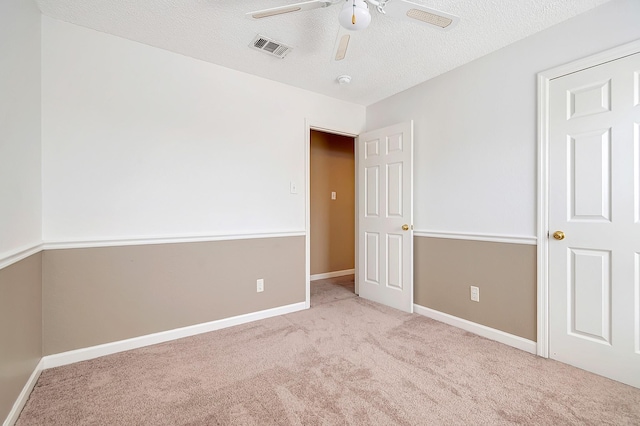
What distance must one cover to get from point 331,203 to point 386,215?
5.03ft

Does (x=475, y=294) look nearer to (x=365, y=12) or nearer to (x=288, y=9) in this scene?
(x=365, y=12)

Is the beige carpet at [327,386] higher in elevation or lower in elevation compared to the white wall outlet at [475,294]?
lower

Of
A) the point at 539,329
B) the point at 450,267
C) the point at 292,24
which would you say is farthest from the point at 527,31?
the point at 539,329

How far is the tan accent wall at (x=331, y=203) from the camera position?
14.7ft

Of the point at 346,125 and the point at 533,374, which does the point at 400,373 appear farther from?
the point at 346,125

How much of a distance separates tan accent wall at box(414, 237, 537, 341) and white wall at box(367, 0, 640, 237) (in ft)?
0.55

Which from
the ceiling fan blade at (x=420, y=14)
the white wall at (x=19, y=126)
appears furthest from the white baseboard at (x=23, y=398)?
the ceiling fan blade at (x=420, y=14)

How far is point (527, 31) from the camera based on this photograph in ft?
6.91

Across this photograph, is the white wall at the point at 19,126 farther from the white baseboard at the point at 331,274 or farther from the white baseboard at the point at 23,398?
the white baseboard at the point at 331,274

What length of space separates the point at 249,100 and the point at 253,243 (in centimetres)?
143

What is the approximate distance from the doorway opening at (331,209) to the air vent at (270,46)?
1914 millimetres

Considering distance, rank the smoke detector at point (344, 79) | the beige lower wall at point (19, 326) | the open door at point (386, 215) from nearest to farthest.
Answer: the beige lower wall at point (19, 326)
the smoke detector at point (344, 79)
the open door at point (386, 215)

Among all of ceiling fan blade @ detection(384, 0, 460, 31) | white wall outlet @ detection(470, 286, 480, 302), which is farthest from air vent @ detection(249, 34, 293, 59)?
white wall outlet @ detection(470, 286, 480, 302)

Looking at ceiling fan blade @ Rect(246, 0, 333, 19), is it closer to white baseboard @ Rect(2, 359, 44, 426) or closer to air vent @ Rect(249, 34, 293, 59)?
air vent @ Rect(249, 34, 293, 59)
